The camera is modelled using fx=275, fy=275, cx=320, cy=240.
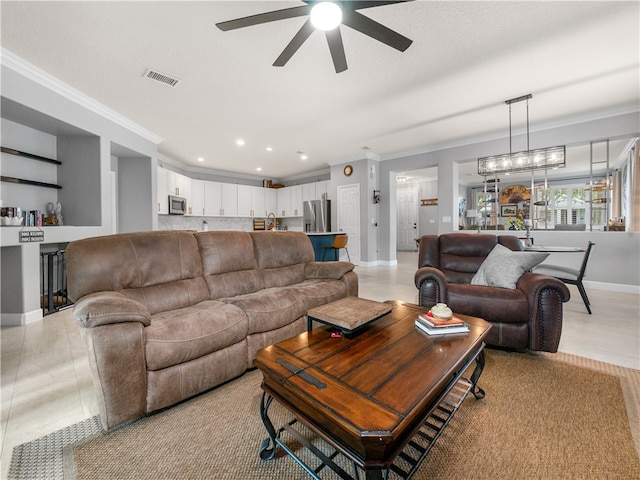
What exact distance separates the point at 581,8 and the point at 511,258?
2022 millimetres

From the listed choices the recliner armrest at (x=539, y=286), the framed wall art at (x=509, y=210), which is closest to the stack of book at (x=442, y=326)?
the recliner armrest at (x=539, y=286)

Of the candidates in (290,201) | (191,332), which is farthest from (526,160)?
(290,201)

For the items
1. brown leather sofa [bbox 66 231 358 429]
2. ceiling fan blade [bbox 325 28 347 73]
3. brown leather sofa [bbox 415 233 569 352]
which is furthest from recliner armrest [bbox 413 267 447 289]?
ceiling fan blade [bbox 325 28 347 73]

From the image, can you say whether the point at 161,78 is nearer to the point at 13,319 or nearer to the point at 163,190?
the point at 13,319

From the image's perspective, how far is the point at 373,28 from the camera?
1794 millimetres

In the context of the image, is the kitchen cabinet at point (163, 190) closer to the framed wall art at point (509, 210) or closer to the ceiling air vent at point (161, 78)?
the ceiling air vent at point (161, 78)

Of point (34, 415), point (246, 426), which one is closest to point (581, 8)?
point (246, 426)

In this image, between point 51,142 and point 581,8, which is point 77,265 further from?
point 581,8

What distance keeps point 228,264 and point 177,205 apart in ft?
15.3

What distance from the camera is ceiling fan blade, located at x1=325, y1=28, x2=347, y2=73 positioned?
1.86 metres

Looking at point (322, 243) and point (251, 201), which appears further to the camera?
point (251, 201)

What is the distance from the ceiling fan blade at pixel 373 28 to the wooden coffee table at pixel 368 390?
1841 millimetres

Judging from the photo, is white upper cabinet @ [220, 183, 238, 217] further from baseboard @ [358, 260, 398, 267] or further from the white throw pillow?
the white throw pillow

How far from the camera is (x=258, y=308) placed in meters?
1.95
